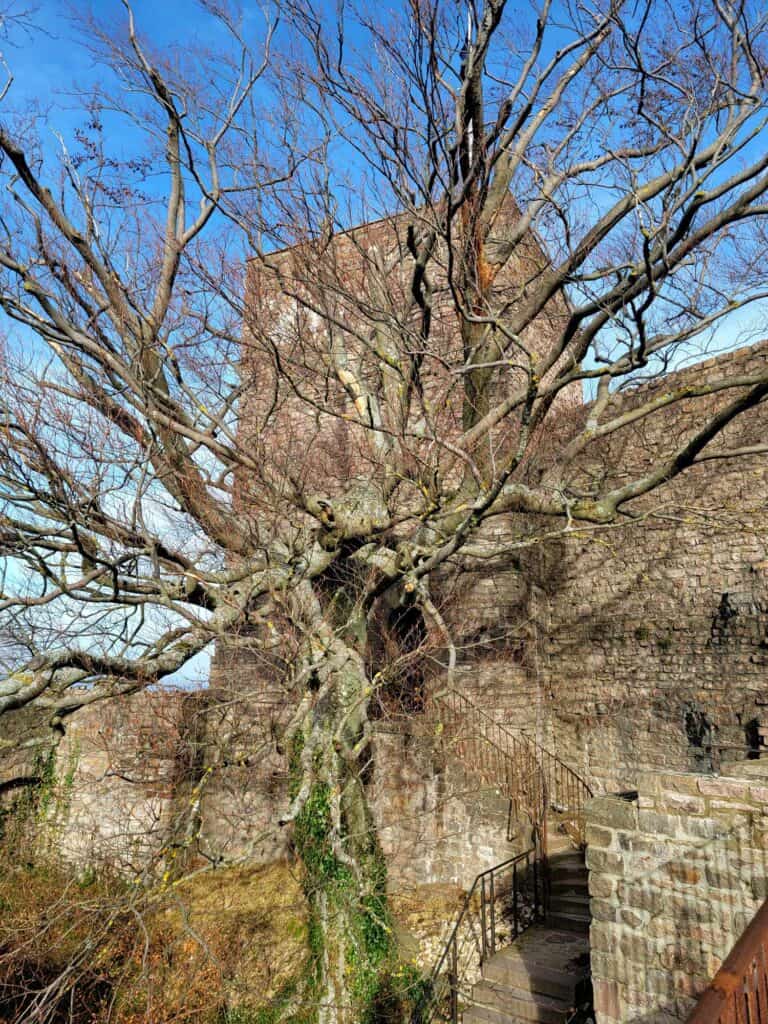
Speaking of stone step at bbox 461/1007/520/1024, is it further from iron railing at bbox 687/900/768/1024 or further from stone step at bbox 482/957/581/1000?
iron railing at bbox 687/900/768/1024

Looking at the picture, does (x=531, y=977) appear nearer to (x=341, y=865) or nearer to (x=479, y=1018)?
(x=479, y=1018)

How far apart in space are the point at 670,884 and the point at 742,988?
298 cm

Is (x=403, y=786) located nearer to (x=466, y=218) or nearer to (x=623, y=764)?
(x=623, y=764)

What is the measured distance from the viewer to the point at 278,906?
326 inches

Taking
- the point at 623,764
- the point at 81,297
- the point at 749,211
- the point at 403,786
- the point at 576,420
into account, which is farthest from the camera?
the point at 576,420

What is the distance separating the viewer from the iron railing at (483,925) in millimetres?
6555

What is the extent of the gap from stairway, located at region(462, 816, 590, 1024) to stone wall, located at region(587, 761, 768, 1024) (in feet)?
4.12

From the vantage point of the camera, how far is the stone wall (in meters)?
4.34

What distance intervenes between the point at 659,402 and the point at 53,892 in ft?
29.2

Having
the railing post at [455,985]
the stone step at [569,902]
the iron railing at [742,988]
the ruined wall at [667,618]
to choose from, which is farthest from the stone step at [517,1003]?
the iron railing at [742,988]

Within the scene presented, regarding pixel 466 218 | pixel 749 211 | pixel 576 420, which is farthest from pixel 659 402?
pixel 576 420

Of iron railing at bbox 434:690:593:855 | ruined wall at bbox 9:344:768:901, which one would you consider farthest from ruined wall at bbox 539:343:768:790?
iron railing at bbox 434:690:593:855

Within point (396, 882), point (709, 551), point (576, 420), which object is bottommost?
point (396, 882)

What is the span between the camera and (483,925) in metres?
6.76
